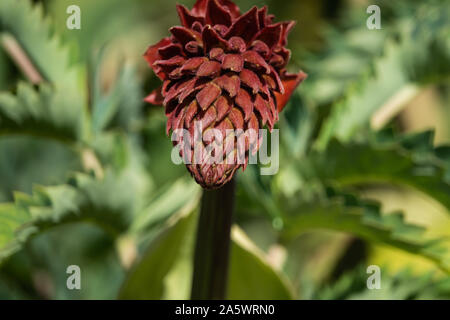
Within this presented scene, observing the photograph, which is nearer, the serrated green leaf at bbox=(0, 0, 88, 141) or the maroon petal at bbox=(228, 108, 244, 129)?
the maroon petal at bbox=(228, 108, 244, 129)

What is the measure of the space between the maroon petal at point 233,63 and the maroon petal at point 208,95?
0.04 feet

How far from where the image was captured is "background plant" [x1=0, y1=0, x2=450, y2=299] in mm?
456

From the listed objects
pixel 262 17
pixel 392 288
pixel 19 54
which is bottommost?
pixel 392 288

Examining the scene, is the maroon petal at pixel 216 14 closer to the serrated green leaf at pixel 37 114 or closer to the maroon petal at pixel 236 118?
the maroon petal at pixel 236 118

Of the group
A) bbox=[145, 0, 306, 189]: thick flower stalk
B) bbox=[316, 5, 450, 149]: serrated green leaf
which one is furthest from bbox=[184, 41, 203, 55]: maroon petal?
bbox=[316, 5, 450, 149]: serrated green leaf

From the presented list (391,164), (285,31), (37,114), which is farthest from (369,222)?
(37,114)

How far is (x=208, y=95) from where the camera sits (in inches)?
12.9

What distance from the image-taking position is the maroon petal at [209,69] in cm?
33

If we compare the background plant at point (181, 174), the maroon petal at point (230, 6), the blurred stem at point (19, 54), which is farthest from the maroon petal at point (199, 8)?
the blurred stem at point (19, 54)

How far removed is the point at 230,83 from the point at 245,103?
0.04ft

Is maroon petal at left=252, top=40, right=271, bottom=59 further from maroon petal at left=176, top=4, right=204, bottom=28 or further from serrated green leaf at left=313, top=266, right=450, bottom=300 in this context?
serrated green leaf at left=313, top=266, right=450, bottom=300

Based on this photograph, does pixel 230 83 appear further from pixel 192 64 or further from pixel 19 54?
pixel 19 54

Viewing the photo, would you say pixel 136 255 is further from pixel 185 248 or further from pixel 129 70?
pixel 129 70

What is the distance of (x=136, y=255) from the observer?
0.53 m
